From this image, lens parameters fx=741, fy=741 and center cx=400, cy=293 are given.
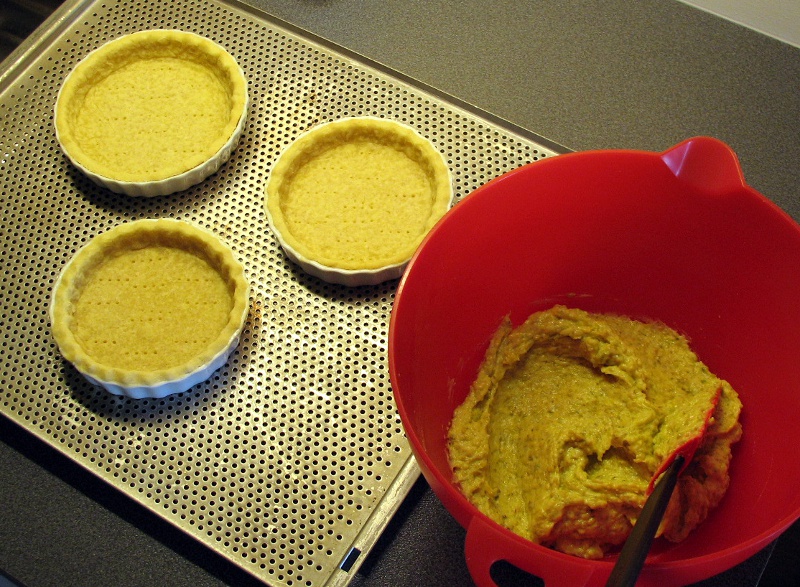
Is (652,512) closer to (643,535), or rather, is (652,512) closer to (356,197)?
(643,535)

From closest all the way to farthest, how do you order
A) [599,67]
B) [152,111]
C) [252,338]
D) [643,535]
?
[643,535], [252,338], [152,111], [599,67]

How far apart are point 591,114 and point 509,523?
3.35ft

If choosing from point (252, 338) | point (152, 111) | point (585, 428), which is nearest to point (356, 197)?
point (252, 338)

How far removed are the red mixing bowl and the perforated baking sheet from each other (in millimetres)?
241

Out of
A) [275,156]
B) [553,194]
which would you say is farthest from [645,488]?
[275,156]

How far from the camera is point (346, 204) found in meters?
1.43

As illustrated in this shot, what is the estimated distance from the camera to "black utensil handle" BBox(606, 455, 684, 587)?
717 mm

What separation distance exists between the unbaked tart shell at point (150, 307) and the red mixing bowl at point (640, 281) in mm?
405

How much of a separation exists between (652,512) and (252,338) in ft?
2.45

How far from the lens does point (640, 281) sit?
1.15 m

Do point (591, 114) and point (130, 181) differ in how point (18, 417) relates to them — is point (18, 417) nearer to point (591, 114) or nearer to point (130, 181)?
point (130, 181)

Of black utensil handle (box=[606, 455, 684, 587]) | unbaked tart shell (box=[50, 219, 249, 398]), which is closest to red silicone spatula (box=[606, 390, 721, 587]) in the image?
black utensil handle (box=[606, 455, 684, 587])

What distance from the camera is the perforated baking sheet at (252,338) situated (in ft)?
3.82

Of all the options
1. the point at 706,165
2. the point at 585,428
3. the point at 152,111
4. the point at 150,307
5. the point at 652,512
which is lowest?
the point at 150,307
